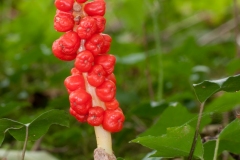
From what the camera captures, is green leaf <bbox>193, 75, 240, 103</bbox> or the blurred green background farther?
the blurred green background

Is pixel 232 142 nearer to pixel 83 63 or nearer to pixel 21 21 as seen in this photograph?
pixel 83 63

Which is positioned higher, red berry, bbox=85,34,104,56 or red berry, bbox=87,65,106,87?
red berry, bbox=85,34,104,56

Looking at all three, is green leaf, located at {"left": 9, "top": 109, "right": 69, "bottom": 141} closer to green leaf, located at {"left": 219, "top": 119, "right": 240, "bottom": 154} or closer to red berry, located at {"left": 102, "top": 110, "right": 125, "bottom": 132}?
red berry, located at {"left": 102, "top": 110, "right": 125, "bottom": 132}

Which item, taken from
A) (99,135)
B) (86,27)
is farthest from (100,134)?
(86,27)

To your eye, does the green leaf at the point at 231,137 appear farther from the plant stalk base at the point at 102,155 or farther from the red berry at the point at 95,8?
the red berry at the point at 95,8

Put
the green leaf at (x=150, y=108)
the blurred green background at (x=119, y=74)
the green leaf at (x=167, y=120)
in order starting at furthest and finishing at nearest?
1. the blurred green background at (x=119, y=74)
2. the green leaf at (x=150, y=108)
3. the green leaf at (x=167, y=120)

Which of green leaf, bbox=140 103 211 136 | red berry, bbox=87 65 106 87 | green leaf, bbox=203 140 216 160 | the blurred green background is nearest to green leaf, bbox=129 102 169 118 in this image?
the blurred green background

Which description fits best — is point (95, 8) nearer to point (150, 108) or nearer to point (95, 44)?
point (95, 44)

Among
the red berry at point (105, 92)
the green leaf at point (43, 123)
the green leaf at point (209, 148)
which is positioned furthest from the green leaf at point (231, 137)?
the green leaf at point (43, 123)
